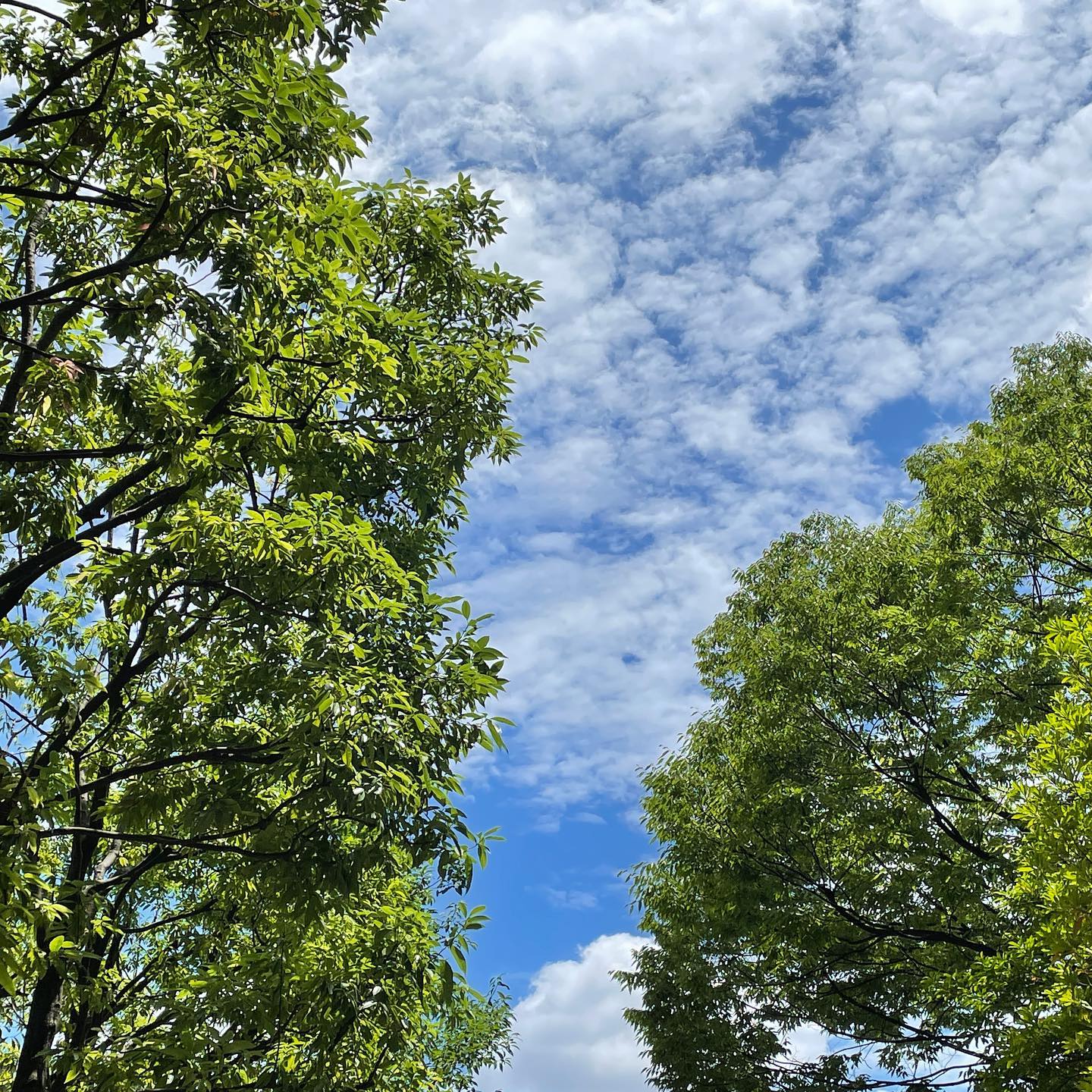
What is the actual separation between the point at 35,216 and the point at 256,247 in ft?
13.9

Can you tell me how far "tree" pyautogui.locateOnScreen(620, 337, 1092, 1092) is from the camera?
13.9 meters

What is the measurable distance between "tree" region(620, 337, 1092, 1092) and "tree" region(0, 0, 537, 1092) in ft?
23.0

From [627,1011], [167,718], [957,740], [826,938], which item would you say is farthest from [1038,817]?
[627,1011]

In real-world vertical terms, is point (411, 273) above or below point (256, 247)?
above

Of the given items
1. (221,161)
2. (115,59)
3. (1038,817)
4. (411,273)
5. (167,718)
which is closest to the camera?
(115,59)

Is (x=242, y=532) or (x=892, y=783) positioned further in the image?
(x=892, y=783)

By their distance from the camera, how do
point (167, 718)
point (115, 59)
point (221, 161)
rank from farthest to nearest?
point (167, 718) → point (221, 161) → point (115, 59)

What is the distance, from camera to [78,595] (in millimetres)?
11695

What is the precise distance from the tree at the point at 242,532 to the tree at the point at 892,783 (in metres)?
7.02

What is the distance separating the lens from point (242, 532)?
23.5 feet

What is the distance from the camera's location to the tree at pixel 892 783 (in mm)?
13922

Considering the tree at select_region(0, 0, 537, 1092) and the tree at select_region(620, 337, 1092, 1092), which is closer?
the tree at select_region(0, 0, 537, 1092)

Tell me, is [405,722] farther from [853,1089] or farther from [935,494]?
[853,1089]

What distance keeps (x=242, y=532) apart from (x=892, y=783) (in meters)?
11.5
